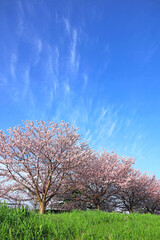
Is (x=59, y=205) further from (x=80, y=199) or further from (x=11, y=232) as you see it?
(x=11, y=232)

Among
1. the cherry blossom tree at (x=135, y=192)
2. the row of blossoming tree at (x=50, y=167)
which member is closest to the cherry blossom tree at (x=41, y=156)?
the row of blossoming tree at (x=50, y=167)

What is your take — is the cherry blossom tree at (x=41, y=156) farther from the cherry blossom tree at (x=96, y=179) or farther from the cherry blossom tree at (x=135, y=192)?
the cherry blossom tree at (x=135, y=192)

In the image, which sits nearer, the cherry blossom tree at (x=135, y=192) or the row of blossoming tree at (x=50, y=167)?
the row of blossoming tree at (x=50, y=167)

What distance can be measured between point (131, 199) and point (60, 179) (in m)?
13.5

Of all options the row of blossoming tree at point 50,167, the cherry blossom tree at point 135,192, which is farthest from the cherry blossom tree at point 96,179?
the cherry blossom tree at point 135,192

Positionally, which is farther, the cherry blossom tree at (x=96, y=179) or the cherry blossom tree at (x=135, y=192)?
the cherry blossom tree at (x=135, y=192)

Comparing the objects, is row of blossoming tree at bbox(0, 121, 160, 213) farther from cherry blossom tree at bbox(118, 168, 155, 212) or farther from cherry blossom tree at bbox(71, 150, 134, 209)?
cherry blossom tree at bbox(118, 168, 155, 212)

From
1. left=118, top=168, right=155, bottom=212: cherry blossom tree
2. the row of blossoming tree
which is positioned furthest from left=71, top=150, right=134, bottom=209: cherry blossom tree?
left=118, top=168, right=155, bottom=212: cherry blossom tree

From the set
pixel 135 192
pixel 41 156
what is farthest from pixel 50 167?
pixel 135 192

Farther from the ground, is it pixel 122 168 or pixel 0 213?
pixel 122 168

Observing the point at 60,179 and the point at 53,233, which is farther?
the point at 60,179

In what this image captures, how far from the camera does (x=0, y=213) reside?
4402 mm

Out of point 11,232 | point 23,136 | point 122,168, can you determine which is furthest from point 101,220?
point 122,168

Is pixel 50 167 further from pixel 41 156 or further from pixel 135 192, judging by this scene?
pixel 135 192
